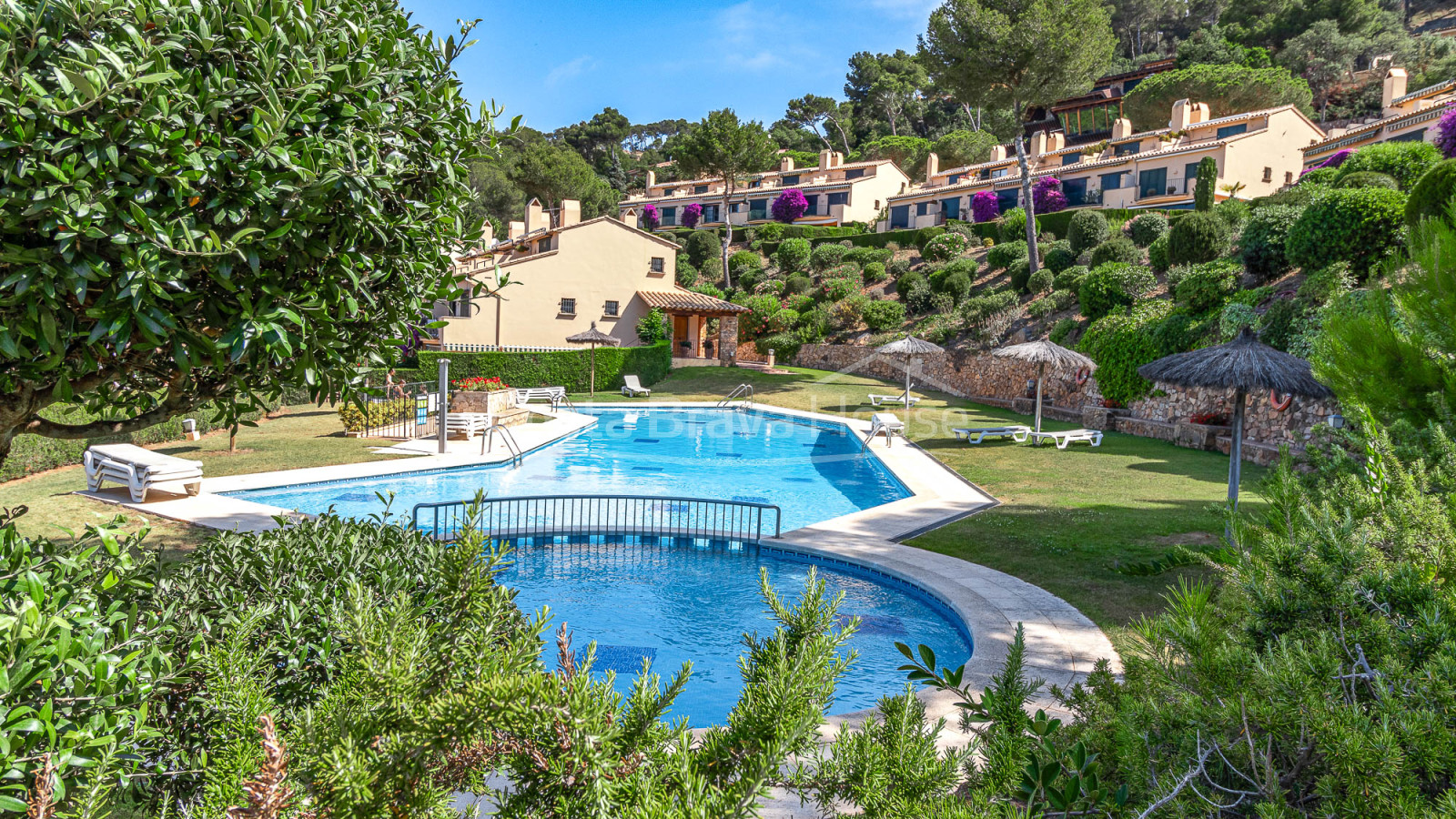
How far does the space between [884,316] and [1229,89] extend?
34291 mm

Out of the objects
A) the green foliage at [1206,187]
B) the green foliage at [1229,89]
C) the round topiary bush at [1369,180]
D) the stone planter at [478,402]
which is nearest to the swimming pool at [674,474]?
the stone planter at [478,402]

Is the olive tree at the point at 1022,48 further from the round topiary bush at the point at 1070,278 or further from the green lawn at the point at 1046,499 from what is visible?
the green lawn at the point at 1046,499

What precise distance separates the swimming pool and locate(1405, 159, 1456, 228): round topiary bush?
32.0 feet

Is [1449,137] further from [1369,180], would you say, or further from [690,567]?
[690,567]

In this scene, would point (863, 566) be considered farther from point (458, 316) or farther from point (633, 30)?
point (633, 30)

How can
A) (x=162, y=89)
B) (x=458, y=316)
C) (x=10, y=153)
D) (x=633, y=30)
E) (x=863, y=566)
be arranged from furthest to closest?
(x=633, y=30) < (x=458, y=316) < (x=863, y=566) < (x=162, y=89) < (x=10, y=153)

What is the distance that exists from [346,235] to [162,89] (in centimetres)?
80

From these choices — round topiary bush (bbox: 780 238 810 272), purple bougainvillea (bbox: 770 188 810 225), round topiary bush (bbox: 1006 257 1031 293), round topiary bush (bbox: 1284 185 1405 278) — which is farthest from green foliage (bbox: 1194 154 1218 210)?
purple bougainvillea (bbox: 770 188 810 225)

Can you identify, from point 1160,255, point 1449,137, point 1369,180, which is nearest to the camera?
point 1369,180

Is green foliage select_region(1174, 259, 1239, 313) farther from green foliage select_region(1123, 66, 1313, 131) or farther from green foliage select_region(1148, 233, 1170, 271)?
green foliage select_region(1123, 66, 1313, 131)

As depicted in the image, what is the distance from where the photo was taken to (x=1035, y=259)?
111ft

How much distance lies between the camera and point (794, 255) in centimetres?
4694

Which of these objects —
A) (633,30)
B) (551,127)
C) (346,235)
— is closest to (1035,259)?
(633,30)

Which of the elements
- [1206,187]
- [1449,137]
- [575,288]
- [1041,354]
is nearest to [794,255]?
[575,288]
